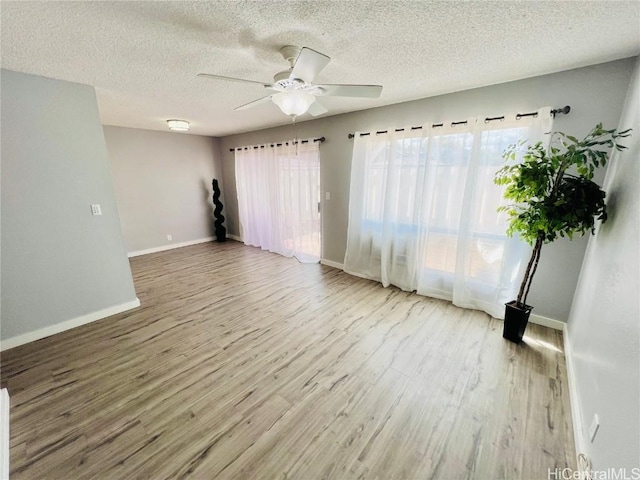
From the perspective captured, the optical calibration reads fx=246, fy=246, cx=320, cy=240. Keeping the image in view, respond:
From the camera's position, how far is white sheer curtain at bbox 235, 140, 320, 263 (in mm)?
4098

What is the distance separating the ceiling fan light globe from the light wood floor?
1.96 metres

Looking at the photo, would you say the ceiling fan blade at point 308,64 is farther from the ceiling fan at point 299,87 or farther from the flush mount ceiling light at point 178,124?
the flush mount ceiling light at point 178,124

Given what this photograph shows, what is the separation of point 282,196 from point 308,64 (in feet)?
10.6

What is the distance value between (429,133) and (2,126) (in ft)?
12.7

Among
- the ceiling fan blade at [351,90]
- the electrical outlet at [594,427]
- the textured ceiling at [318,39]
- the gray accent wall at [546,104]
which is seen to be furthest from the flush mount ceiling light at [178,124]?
the electrical outlet at [594,427]

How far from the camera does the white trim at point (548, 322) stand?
234 cm

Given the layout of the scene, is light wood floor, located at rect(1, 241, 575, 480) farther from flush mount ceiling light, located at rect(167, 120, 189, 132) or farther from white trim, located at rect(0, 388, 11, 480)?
flush mount ceiling light, located at rect(167, 120, 189, 132)

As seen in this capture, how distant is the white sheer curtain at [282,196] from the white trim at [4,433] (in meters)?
3.39

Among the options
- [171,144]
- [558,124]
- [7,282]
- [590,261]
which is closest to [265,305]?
[7,282]

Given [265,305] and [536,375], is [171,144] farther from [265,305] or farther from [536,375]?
[536,375]

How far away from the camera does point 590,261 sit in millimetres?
1935

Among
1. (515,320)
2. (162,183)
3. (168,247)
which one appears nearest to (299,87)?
(515,320)

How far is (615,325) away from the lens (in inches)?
47.9

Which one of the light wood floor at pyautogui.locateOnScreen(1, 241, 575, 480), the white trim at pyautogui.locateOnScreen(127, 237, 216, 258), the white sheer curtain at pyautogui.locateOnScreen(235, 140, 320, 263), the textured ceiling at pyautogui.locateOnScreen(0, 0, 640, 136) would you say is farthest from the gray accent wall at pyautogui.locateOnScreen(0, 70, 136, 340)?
the white sheer curtain at pyautogui.locateOnScreen(235, 140, 320, 263)
